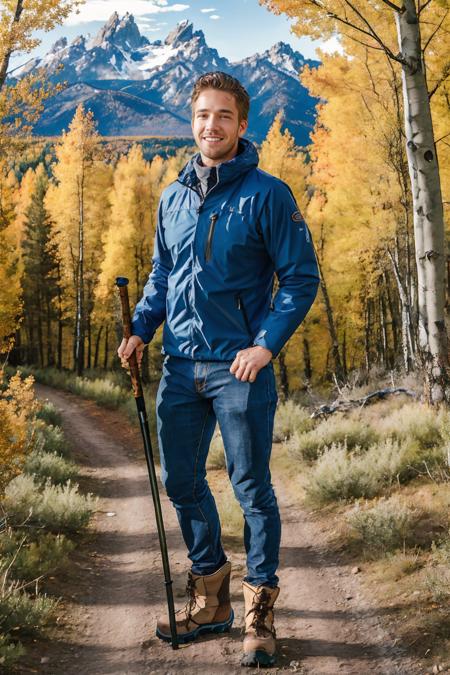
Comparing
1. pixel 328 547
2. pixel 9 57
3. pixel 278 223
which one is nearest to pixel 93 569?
pixel 328 547

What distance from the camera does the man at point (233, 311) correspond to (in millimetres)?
2660

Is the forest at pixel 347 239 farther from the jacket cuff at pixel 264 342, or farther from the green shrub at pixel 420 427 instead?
the jacket cuff at pixel 264 342

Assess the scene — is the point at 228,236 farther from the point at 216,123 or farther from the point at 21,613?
the point at 21,613

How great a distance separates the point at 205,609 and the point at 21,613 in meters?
1.10

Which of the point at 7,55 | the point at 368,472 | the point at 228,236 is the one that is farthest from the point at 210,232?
the point at 7,55

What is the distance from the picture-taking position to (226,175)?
8.98ft

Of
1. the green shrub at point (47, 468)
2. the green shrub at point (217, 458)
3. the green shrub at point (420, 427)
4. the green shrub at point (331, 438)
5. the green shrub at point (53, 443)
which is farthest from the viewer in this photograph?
the green shrub at point (53, 443)

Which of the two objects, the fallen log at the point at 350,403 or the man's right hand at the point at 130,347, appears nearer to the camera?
the man's right hand at the point at 130,347

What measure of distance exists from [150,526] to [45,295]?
96.1ft

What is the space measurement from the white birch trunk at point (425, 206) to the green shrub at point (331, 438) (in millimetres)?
870

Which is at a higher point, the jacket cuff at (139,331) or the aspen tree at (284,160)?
the aspen tree at (284,160)

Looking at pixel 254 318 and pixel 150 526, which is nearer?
pixel 254 318

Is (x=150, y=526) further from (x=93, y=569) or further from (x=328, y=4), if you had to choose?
(x=328, y=4)

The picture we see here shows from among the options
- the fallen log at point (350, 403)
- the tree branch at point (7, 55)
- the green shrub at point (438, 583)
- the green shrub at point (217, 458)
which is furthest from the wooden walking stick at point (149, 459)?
the tree branch at point (7, 55)
